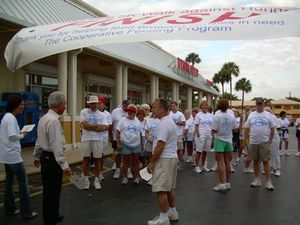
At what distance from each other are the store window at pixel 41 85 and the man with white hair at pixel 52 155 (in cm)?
1145

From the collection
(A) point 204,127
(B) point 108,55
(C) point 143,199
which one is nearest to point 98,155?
(C) point 143,199

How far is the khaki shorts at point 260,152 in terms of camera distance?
8.02m

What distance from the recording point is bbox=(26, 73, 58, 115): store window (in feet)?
53.7

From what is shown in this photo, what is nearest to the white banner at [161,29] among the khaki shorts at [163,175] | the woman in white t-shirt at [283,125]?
the khaki shorts at [163,175]

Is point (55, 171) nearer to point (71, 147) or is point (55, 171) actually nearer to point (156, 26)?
point (156, 26)

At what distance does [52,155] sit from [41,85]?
12946mm

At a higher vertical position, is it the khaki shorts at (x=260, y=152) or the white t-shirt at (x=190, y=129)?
the white t-shirt at (x=190, y=129)

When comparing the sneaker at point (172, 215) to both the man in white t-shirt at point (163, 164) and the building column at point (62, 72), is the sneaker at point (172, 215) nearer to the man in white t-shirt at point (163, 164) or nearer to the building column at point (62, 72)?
the man in white t-shirt at point (163, 164)

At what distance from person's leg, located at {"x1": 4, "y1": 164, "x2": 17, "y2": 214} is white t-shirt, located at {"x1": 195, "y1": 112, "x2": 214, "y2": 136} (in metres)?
5.66

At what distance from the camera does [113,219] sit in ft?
18.4

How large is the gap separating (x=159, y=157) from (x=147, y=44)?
21.2 metres

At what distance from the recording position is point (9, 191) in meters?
5.70

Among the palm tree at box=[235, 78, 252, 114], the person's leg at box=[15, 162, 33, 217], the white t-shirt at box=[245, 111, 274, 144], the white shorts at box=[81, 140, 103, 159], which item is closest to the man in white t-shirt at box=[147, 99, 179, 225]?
the person's leg at box=[15, 162, 33, 217]

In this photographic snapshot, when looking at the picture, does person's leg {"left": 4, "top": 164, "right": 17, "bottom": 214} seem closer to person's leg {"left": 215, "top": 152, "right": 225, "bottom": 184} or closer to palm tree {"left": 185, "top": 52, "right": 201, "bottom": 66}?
person's leg {"left": 215, "top": 152, "right": 225, "bottom": 184}
